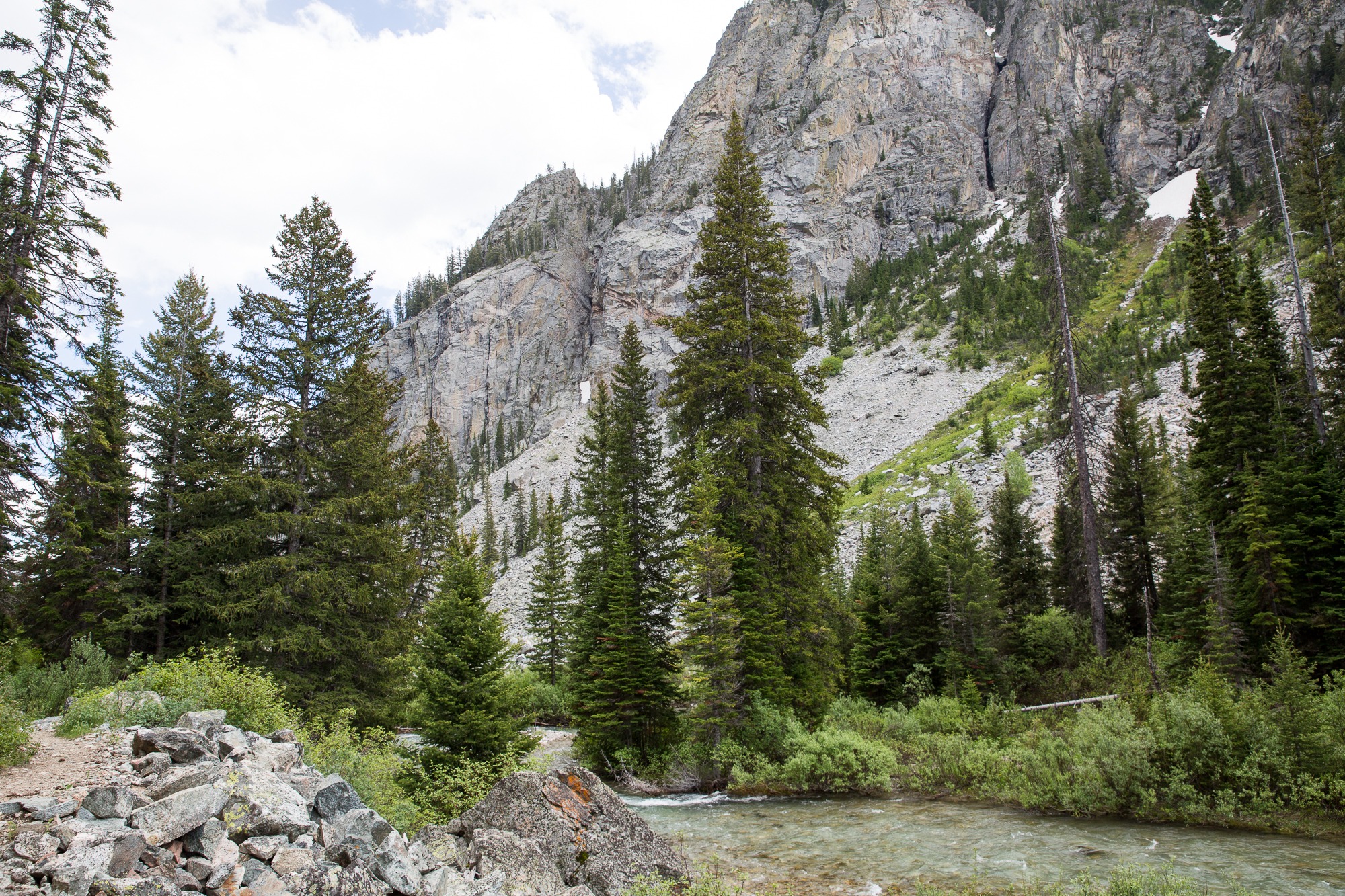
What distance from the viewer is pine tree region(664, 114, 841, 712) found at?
55.6ft

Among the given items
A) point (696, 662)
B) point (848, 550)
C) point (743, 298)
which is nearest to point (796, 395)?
point (743, 298)

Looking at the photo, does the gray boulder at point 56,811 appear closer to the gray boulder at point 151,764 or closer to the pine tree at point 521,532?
the gray boulder at point 151,764

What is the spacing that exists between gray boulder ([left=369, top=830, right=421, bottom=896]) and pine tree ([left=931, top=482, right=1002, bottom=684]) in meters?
19.4

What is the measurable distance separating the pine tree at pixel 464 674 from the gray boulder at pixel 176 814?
668cm

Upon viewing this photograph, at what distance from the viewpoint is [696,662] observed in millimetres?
15781

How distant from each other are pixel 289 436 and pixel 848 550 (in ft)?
132

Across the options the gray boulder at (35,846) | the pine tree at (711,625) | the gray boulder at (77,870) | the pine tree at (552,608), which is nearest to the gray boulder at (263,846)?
the gray boulder at (77,870)

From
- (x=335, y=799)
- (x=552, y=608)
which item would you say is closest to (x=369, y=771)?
(x=335, y=799)

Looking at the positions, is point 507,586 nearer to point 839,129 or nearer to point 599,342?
point 599,342

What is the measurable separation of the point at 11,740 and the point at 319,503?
34.0ft

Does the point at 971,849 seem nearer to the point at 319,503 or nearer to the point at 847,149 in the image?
the point at 319,503

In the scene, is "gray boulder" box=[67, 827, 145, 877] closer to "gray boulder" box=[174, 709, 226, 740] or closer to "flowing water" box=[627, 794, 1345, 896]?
"gray boulder" box=[174, 709, 226, 740]

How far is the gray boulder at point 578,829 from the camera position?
7.98 m

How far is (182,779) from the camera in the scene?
21.1 feet
